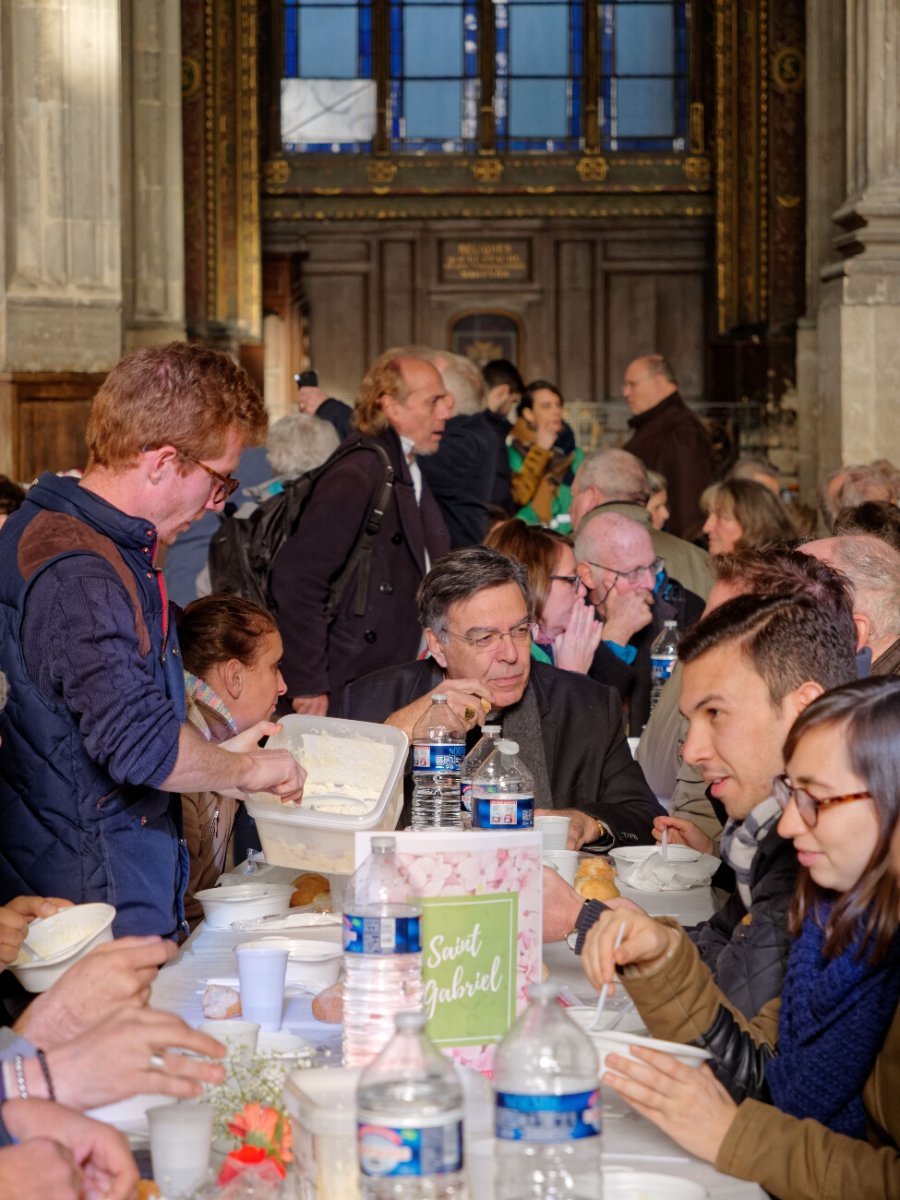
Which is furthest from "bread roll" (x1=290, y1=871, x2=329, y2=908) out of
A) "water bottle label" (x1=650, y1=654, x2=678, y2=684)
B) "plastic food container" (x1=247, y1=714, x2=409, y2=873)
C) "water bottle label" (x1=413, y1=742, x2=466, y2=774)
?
"water bottle label" (x1=650, y1=654, x2=678, y2=684)

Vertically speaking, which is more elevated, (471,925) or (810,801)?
(810,801)

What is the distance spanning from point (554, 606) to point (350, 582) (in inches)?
34.3

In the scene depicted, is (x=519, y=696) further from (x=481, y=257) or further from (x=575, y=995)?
(x=481, y=257)

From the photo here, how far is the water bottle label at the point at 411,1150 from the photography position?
1.69 metres

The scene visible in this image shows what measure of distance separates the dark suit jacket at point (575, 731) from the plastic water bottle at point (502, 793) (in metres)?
0.60

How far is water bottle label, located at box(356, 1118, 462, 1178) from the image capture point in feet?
5.54

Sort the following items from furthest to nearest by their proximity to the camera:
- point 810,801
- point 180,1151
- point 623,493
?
point 623,493
point 810,801
point 180,1151

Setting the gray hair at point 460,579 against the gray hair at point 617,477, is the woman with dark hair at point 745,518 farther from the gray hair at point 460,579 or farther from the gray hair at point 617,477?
the gray hair at point 460,579

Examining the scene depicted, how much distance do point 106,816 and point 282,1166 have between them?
1.29 metres

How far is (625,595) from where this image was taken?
6121 millimetres

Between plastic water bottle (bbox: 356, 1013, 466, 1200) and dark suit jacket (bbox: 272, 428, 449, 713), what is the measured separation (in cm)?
444

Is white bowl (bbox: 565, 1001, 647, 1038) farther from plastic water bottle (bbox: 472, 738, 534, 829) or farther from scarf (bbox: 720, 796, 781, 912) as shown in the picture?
plastic water bottle (bbox: 472, 738, 534, 829)

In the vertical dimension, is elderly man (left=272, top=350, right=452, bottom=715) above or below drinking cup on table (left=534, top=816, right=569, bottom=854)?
above

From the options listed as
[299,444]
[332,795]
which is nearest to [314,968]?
[332,795]
